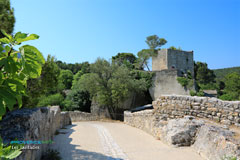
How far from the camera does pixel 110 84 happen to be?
17.6m

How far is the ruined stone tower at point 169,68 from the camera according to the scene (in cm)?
1689

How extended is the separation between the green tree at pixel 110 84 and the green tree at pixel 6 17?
1184 centimetres

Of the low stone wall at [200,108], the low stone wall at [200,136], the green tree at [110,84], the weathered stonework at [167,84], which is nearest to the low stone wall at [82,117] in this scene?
the green tree at [110,84]

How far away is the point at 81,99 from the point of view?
2409 centimetres

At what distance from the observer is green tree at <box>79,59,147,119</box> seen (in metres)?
17.0

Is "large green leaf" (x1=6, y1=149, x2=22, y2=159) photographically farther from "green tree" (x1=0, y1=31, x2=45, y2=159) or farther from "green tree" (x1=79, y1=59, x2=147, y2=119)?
"green tree" (x1=79, y1=59, x2=147, y2=119)

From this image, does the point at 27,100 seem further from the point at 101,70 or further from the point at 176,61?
the point at 176,61

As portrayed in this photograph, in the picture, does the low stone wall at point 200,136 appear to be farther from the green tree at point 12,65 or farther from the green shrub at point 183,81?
the green shrub at point 183,81

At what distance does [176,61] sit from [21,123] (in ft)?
83.2

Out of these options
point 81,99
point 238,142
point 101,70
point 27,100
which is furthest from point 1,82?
point 81,99

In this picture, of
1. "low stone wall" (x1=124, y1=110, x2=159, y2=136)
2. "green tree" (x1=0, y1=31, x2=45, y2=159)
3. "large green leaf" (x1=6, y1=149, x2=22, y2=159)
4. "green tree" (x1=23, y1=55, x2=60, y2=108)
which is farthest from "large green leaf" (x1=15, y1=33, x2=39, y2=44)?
"low stone wall" (x1=124, y1=110, x2=159, y2=136)

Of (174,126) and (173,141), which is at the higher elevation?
(174,126)

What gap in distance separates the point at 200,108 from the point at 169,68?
1935 centimetres

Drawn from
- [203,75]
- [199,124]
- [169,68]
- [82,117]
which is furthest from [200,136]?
[203,75]
